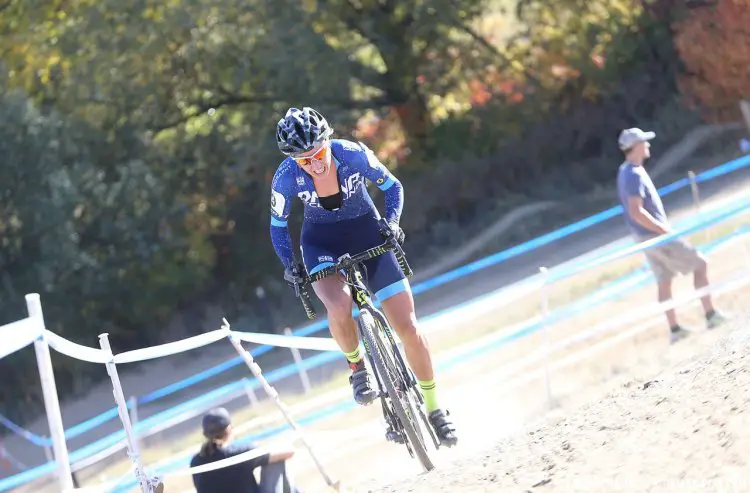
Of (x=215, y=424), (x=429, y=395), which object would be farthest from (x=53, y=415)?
(x=429, y=395)

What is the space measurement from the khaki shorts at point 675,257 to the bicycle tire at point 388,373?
14.1 ft

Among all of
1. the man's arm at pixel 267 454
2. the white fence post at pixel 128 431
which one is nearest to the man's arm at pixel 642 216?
the man's arm at pixel 267 454

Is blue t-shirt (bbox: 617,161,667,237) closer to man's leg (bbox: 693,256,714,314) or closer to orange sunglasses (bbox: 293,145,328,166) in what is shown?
man's leg (bbox: 693,256,714,314)

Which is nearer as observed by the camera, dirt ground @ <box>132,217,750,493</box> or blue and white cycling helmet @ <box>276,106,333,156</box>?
blue and white cycling helmet @ <box>276,106,333,156</box>

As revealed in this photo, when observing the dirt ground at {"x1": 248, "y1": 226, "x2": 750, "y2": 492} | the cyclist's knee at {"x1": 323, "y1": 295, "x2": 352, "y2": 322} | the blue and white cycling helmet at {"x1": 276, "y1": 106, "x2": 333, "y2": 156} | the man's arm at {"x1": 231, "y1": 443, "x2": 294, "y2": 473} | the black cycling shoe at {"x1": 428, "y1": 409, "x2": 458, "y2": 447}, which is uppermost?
the blue and white cycling helmet at {"x1": 276, "y1": 106, "x2": 333, "y2": 156}

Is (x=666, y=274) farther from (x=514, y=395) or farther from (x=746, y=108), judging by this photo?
(x=746, y=108)

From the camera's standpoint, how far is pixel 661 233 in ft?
35.0

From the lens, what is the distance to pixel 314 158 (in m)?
6.86

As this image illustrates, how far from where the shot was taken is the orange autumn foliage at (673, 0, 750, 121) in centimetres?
2155

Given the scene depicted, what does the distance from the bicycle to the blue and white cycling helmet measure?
2.19 ft

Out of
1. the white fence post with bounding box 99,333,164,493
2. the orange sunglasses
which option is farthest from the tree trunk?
the white fence post with bounding box 99,333,164,493

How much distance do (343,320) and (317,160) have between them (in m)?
0.96

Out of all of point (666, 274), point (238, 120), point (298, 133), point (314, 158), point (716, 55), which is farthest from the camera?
point (238, 120)

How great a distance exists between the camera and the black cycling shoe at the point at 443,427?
7160 millimetres
